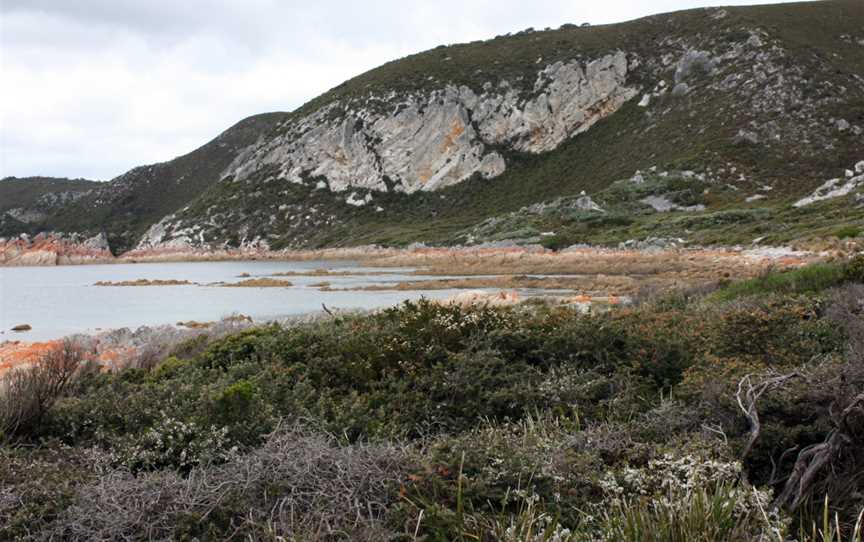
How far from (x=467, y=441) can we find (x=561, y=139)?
89.3 meters

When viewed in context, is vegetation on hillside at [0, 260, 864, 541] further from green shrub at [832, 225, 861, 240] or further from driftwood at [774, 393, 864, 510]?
green shrub at [832, 225, 861, 240]

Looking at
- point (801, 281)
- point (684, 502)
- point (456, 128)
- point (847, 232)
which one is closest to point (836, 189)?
point (847, 232)

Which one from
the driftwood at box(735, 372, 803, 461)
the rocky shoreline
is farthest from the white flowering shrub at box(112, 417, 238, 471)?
the rocky shoreline

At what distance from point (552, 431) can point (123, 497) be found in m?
2.84

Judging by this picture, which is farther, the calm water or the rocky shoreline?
the rocky shoreline

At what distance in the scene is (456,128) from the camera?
91.5m

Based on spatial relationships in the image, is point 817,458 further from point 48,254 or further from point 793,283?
point 48,254

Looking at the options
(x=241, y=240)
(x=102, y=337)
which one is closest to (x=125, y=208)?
(x=241, y=240)

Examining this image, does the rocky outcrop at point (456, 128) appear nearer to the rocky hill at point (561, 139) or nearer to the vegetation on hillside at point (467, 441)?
the rocky hill at point (561, 139)

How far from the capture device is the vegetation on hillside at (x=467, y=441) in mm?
3404

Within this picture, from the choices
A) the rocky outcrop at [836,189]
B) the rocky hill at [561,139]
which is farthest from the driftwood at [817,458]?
the rocky outcrop at [836,189]

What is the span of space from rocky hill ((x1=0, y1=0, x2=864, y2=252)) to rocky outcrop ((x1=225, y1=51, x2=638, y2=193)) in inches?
8.0

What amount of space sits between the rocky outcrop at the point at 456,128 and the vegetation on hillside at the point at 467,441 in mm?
83377

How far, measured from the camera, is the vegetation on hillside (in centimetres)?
340
